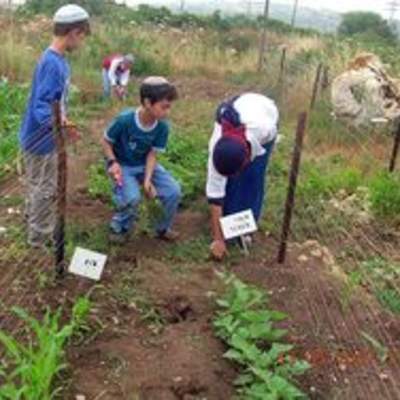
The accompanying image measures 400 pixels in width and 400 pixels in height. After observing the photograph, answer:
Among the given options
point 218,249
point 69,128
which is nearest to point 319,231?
point 218,249

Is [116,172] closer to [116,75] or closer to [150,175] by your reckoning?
[150,175]

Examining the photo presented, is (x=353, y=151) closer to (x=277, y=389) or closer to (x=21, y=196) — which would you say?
(x=21, y=196)

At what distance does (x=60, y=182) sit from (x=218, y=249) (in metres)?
1.20

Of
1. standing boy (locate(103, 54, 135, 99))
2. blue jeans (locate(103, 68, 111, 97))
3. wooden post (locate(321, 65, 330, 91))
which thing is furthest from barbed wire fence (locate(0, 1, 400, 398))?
blue jeans (locate(103, 68, 111, 97))

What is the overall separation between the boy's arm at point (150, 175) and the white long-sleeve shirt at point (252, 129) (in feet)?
1.36

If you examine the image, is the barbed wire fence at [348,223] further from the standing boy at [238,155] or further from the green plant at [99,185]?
the green plant at [99,185]

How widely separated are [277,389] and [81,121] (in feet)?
22.1

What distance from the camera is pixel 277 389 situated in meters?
3.56

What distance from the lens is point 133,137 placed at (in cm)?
525

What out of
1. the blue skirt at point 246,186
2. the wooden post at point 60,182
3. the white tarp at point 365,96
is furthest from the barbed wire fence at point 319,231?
the white tarp at point 365,96

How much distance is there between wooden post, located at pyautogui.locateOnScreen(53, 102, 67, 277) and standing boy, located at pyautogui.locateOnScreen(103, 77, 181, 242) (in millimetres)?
694

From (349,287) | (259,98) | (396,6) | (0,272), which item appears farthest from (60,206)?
(396,6)

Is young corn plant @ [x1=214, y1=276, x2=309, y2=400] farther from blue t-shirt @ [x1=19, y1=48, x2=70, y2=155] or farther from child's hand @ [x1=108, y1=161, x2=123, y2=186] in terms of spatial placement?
blue t-shirt @ [x1=19, y1=48, x2=70, y2=155]

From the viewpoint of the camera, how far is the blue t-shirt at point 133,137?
5234mm
